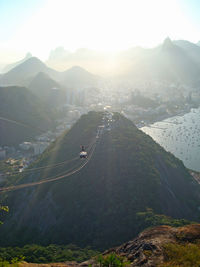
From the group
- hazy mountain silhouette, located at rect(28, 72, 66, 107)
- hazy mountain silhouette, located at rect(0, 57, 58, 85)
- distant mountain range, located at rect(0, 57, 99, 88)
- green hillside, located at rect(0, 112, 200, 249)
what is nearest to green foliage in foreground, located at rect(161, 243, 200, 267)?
green hillside, located at rect(0, 112, 200, 249)

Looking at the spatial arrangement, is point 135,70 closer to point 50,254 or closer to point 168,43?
point 168,43

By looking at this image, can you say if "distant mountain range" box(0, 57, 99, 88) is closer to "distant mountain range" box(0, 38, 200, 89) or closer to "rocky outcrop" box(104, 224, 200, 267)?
"distant mountain range" box(0, 38, 200, 89)

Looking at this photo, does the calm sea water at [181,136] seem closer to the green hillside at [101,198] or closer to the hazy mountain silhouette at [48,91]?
the green hillside at [101,198]

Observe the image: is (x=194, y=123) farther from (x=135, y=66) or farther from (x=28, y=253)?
(x=135, y=66)

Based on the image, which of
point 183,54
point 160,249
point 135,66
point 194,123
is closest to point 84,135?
point 160,249

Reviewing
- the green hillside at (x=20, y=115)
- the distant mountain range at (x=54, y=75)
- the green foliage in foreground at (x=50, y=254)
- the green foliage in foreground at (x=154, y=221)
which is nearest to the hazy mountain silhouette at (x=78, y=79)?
the distant mountain range at (x=54, y=75)

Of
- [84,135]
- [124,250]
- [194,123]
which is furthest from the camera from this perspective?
[194,123]
